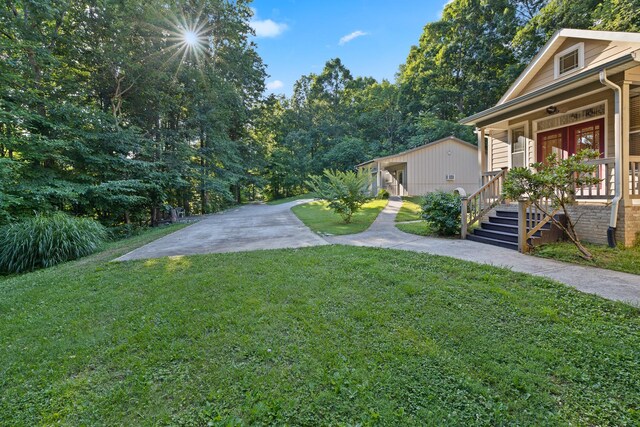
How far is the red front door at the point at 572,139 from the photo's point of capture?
23.3 feet

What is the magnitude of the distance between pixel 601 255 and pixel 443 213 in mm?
3121

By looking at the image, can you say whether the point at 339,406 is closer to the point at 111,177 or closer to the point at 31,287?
the point at 31,287

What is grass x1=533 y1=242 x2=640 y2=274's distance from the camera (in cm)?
434

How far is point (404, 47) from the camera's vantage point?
106 feet

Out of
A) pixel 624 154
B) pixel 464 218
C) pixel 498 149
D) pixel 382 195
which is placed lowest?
pixel 464 218

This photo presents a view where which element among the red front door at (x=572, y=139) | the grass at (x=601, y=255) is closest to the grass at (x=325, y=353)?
the grass at (x=601, y=255)

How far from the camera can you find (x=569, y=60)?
8.18 meters

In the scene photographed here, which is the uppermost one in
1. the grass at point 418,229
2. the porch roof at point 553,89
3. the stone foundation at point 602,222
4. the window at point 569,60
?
the window at point 569,60

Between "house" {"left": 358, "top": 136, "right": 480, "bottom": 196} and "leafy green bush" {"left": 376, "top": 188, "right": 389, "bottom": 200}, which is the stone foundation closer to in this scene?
"house" {"left": 358, "top": 136, "right": 480, "bottom": 196}

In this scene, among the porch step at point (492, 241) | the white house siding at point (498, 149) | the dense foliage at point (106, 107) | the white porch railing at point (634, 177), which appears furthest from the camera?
the white house siding at point (498, 149)

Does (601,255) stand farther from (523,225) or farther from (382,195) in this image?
Result: (382,195)

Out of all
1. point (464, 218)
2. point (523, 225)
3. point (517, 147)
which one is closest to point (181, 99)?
point (464, 218)

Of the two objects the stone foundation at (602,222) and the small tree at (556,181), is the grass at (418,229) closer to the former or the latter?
the small tree at (556,181)

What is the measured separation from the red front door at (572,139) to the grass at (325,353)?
19.4ft
